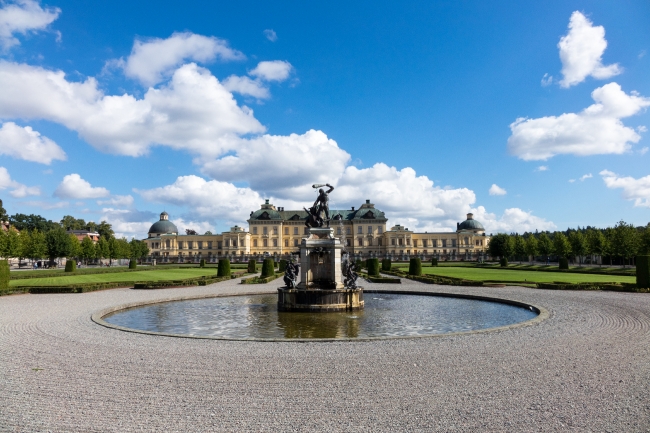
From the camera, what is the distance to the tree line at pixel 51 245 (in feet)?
188

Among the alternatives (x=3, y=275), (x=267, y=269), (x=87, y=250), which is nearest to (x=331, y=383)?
(x=3, y=275)

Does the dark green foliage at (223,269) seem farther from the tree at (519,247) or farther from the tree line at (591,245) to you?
the tree at (519,247)

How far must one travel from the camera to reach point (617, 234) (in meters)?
50.3

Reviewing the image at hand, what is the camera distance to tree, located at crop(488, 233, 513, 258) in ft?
254

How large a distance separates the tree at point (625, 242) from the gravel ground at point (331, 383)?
44.0 m

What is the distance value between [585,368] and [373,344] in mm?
4019

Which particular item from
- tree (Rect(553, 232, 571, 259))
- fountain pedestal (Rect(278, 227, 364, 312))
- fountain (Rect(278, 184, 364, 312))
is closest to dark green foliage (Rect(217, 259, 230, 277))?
fountain (Rect(278, 184, 364, 312))

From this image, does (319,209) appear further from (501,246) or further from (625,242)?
(501,246)

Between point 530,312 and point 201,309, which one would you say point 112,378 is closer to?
point 201,309

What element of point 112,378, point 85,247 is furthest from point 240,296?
point 85,247

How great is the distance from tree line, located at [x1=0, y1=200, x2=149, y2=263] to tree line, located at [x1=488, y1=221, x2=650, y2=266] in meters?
61.2

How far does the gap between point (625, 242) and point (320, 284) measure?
146ft

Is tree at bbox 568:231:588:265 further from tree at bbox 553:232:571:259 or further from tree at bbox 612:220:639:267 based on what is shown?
tree at bbox 612:220:639:267

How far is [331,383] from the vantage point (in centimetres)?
709
